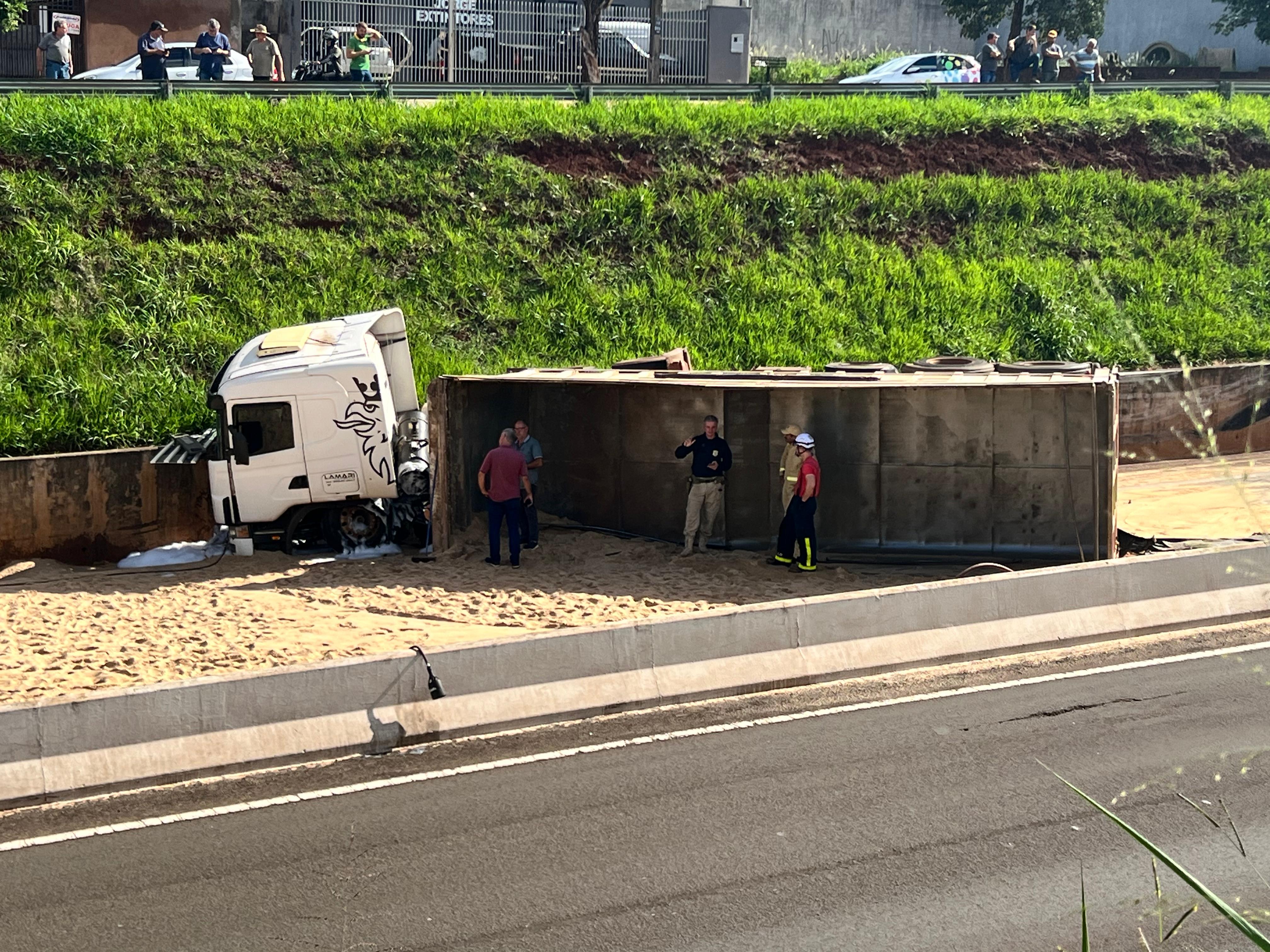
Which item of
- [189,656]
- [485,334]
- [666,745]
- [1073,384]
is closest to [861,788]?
[666,745]

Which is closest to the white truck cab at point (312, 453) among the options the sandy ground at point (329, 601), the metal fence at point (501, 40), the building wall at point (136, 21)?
the sandy ground at point (329, 601)

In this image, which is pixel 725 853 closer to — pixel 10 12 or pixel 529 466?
pixel 529 466

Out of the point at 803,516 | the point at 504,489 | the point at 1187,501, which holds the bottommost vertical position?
the point at 1187,501

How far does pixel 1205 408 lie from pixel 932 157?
9.52 m

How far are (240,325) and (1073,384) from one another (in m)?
12.2

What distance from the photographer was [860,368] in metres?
19.4

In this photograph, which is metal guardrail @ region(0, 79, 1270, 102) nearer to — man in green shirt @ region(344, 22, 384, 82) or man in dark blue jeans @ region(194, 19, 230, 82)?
man in green shirt @ region(344, 22, 384, 82)

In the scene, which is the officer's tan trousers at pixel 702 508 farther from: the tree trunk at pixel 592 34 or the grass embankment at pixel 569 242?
the tree trunk at pixel 592 34

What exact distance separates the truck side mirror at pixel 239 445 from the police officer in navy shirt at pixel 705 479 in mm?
5074

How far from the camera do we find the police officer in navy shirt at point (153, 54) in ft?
91.8

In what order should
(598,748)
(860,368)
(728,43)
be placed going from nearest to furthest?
1. (598,748)
2. (860,368)
3. (728,43)

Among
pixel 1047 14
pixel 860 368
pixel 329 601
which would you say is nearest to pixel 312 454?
pixel 329 601

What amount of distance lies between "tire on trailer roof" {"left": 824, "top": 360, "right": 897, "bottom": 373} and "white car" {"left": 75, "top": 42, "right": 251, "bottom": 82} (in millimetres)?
15435

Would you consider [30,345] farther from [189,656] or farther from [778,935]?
[778,935]
